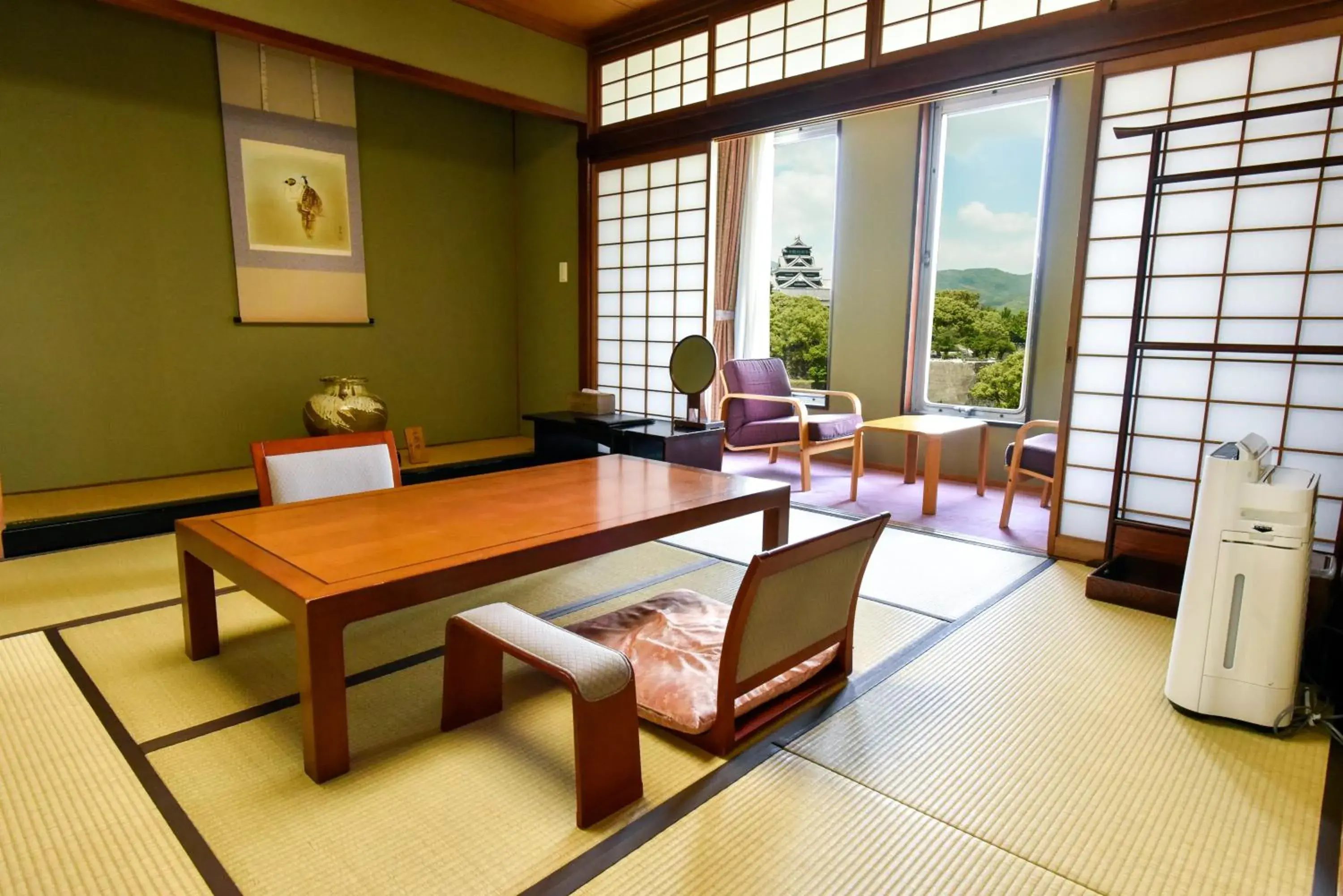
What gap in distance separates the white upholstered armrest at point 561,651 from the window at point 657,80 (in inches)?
146

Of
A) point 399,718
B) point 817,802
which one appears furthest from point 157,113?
point 817,802

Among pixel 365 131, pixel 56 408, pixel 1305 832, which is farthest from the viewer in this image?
pixel 365 131

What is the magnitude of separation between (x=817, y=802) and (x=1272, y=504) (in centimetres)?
136

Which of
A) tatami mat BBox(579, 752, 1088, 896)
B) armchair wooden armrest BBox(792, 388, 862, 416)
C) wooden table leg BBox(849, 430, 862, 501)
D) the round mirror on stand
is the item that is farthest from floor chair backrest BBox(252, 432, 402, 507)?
armchair wooden armrest BBox(792, 388, 862, 416)

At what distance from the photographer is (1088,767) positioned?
170cm

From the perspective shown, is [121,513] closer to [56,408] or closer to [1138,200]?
[56,408]

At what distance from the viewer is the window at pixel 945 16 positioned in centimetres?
311

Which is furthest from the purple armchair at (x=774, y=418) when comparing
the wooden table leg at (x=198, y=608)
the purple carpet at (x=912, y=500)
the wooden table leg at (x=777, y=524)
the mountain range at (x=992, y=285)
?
the wooden table leg at (x=198, y=608)

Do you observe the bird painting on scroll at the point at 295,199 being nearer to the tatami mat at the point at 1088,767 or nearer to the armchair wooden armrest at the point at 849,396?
the armchair wooden armrest at the point at 849,396

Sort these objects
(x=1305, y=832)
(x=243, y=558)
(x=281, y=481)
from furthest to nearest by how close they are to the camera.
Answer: (x=281, y=481)
(x=243, y=558)
(x=1305, y=832)

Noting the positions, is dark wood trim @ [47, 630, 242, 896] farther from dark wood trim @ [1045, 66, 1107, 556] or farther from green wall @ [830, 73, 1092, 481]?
green wall @ [830, 73, 1092, 481]

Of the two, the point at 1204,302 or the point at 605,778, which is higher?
the point at 1204,302

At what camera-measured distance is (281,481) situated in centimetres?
231

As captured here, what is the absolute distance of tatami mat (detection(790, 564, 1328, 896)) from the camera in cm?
141
